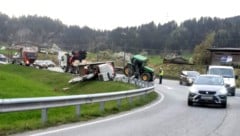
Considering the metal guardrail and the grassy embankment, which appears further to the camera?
the grassy embankment

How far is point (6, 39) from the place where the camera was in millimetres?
185000

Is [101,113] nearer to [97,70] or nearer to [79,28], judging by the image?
[97,70]

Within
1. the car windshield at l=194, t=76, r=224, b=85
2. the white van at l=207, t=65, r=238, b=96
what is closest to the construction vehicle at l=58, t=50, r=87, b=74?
the white van at l=207, t=65, r=238, b=96

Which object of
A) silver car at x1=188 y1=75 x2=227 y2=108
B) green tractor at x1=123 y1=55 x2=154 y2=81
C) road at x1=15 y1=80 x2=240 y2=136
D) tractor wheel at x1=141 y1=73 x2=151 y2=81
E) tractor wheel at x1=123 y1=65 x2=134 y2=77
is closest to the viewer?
road at x1=15 y1=80 x2=240 y2=136

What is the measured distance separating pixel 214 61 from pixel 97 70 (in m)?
32.6

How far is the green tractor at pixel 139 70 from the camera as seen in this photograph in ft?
151

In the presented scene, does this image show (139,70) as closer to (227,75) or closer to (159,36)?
(227,75)

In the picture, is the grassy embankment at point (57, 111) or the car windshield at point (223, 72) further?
the car windshield at point (223, 72)

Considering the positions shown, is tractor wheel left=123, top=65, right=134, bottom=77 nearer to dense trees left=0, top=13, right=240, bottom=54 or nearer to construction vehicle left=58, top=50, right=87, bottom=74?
construction vehicle left=58, top=50, right=87, bottom=74

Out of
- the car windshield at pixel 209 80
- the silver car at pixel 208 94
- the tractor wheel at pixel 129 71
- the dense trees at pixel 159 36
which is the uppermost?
the dense trees at pixel 159 36

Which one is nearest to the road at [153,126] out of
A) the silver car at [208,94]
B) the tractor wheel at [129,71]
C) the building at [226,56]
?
the silver car at [208,94]

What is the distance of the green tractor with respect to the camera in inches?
1807

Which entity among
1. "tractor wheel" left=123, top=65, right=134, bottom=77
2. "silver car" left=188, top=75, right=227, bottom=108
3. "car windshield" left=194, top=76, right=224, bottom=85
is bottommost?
"tractor wheel" left=123, top=65, right=134, bottom=77

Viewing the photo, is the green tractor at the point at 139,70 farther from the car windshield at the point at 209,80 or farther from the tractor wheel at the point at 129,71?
the car windshield at the point at 209,80
